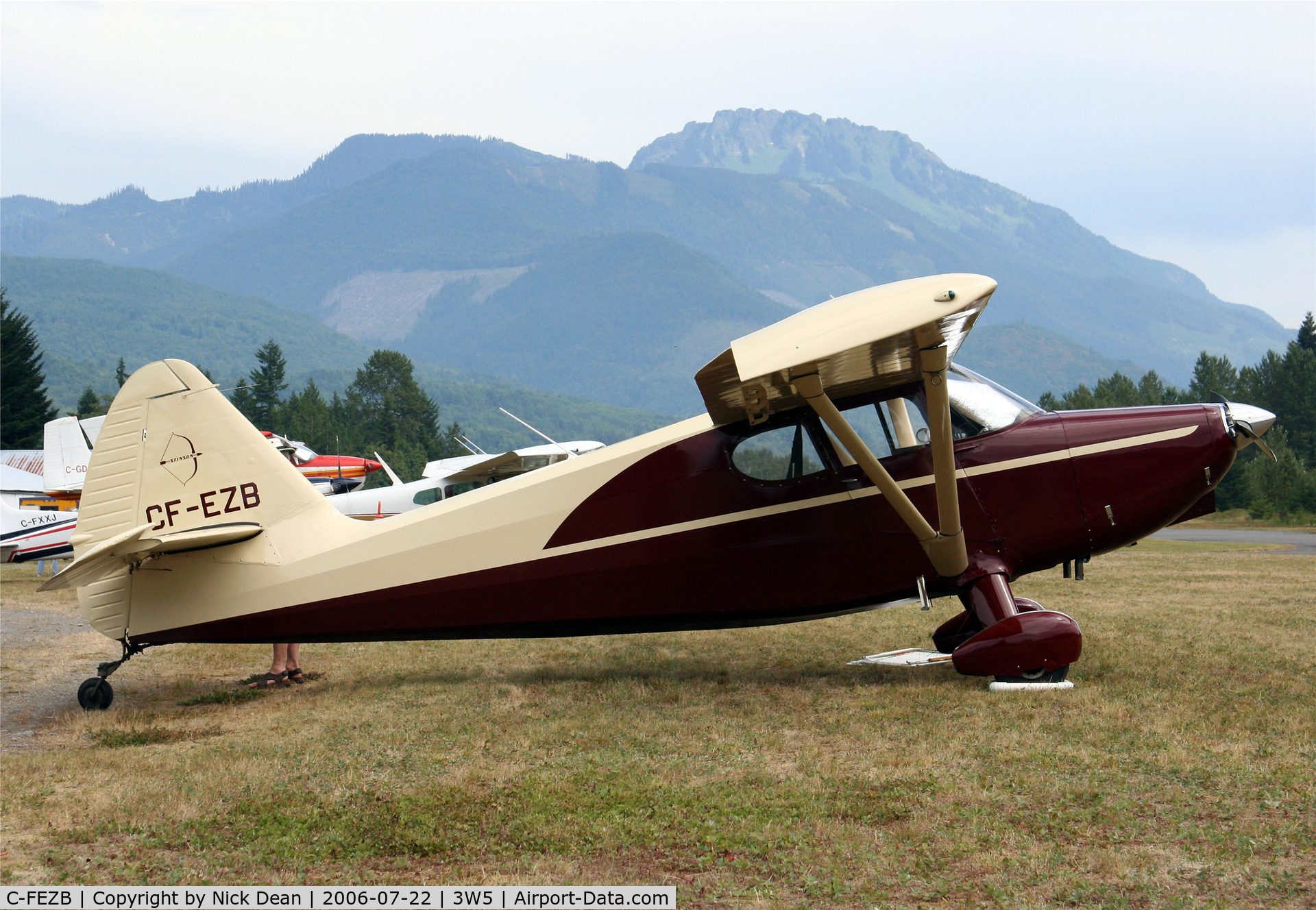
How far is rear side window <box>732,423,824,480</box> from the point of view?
26.7ft

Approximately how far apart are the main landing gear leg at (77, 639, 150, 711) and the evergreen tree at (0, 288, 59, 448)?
5492 centimetres

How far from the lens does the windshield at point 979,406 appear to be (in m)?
8.12

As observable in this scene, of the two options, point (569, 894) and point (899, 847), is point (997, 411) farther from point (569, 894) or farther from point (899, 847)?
point (569, 894)

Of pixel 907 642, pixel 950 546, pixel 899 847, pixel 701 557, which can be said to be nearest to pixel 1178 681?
pixel 950 546

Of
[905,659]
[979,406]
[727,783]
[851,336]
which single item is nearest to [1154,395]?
[905,659]

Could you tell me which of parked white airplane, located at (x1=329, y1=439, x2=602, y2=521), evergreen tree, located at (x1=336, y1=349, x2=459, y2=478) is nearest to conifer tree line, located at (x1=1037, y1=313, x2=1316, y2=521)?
parked white airplane, located at (x1=329, y1=439, x2=602, y2=521)

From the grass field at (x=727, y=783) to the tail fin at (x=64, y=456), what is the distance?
579 inches

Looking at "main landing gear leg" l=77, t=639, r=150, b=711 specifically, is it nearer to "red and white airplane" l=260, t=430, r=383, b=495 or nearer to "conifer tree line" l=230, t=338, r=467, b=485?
"red and white airplane" l=260, t=430, r=383, b=495

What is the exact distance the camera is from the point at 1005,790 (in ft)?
17.4

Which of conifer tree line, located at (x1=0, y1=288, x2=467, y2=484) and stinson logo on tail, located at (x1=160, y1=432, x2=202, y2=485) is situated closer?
stinson logo on tail, located at (x1=160, y1=432, x2=202, y2=485)

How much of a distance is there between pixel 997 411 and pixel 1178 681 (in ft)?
8.37

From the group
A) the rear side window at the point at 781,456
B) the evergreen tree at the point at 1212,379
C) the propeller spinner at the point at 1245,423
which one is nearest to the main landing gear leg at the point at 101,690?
the rear side window at the point at 781,456

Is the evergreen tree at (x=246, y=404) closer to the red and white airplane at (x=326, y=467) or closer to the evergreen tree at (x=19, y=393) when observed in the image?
the evergreen tree at (x=19, y=393)

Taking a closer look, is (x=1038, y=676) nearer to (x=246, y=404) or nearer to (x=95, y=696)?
(x=95, y=696)
